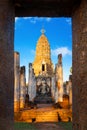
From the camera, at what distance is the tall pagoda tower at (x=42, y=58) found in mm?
53844

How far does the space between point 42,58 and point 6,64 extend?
5046 cm

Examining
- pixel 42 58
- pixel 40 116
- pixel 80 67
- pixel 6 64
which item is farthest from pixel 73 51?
pixel 42 58

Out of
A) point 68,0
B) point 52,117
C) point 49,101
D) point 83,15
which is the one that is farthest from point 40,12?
point 49,101

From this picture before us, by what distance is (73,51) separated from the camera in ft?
21.1

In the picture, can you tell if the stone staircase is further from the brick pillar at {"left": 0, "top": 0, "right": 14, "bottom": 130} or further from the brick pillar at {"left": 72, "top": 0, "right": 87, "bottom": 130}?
the brick pillar at {"left": 0, "top": 0, "right": 14, "bottom": 130}

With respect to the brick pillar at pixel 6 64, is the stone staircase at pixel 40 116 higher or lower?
lower

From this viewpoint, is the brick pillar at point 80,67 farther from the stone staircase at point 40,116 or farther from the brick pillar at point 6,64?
the stone staircase at point 40,116

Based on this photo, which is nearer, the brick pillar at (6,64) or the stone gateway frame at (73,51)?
the brick pillar at (6,64)

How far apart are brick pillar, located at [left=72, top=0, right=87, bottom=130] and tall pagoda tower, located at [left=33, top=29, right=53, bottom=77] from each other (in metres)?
46.5

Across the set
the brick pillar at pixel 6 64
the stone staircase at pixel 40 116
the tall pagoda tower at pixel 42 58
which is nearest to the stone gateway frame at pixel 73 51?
the brick pillar at pixel 6 64

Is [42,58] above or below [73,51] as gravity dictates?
above

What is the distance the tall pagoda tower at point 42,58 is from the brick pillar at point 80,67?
1831 inches

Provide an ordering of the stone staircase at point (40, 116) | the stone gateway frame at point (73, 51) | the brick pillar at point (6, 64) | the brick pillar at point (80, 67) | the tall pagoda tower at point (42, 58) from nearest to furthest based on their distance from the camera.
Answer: the brick pillar at point (6, 64)
the stone gateway frame at point (73, 51)
the brick pillar at point (80, 67)
the stone staircase at point (40, 116)
the tall pagoda tower at point (42, 58)

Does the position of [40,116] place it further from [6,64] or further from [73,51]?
[6,64]
